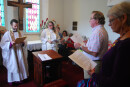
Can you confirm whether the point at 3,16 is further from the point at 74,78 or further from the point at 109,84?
the point at 109,84

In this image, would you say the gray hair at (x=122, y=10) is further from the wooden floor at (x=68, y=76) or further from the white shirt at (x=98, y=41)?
the wooden floor at (x=68, y=76)

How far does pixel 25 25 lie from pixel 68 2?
7.23 feet

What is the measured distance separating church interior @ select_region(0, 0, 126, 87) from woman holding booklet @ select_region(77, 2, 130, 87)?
2.00 meters

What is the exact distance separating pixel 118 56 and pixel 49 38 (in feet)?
8.77

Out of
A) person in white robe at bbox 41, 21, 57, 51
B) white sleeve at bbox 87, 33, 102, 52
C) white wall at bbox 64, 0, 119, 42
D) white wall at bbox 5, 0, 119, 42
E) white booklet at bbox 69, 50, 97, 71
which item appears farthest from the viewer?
white wall at bbox 5, 0, 119, 42

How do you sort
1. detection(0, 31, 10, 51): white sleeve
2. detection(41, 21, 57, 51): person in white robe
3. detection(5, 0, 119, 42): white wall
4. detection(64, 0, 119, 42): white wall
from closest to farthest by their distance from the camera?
detection(0, 31, 10, 51): white sleeve < detection(41, 21, 57, 51): person in white robe < detection(64, 0, 119, 42): white wall < detection(5, 0, 119, 42): white wall

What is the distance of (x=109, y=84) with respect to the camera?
2.32 ft

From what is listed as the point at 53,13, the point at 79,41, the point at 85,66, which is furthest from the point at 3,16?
the point at 85,66

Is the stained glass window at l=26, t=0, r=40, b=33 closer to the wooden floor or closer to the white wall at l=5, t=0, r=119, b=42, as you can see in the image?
the white wall at l=5, t=0, r=119, b=42

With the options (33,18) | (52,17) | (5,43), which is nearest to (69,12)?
(52,17)

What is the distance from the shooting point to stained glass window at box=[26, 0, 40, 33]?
13.8ft

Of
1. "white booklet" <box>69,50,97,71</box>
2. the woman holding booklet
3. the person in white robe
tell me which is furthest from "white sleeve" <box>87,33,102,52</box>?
the person in white robe

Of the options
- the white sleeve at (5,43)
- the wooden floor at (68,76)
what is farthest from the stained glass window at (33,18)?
the white sleeve at (5,43)

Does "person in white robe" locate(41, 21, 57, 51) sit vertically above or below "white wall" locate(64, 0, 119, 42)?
below
